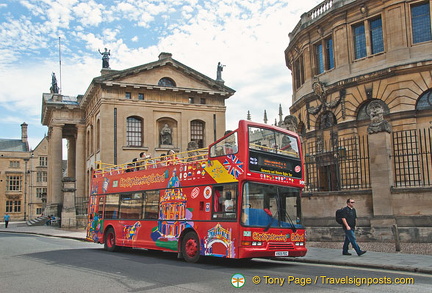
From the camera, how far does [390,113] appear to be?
979 inches

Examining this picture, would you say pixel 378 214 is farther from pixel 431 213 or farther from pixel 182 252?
pixel 182 252

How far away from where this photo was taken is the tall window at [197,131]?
42375mm

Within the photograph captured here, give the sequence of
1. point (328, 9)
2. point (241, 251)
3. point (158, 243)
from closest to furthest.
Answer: point (241, 251), point (158, 243), point (328, 9)

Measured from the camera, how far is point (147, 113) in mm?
40375

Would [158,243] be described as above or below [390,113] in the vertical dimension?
below

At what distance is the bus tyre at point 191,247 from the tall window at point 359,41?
18169mm

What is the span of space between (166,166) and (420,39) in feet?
56.5

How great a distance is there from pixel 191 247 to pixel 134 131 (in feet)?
91.7

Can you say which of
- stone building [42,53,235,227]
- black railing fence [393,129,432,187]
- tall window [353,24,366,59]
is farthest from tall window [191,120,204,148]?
black railing fence [393,129,432,187]

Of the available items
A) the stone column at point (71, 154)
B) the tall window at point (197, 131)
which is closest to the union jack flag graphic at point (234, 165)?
the tall window at point (197, 131)

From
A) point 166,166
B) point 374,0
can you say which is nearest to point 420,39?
point 374,0

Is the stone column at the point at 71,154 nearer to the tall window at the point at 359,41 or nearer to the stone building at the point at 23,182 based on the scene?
the stone building at the point at 23,182

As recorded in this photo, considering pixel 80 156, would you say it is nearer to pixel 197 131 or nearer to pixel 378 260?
pixel 197 131

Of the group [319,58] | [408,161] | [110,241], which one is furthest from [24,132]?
[408,161]
